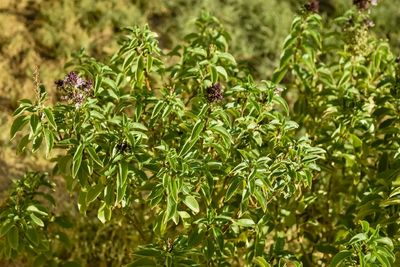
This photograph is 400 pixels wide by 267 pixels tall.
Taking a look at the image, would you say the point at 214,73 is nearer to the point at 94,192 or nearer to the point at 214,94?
the point at 214,94

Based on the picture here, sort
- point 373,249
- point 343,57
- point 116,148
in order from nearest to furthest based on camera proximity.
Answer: point 373,249 → point 116,148 → point 343,57

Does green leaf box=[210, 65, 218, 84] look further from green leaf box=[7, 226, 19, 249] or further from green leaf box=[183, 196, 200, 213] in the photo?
green leaf box=[7, 226, 19, 249]

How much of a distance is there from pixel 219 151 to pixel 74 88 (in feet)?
2.22

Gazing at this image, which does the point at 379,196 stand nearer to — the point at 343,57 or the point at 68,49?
the point at 343,57

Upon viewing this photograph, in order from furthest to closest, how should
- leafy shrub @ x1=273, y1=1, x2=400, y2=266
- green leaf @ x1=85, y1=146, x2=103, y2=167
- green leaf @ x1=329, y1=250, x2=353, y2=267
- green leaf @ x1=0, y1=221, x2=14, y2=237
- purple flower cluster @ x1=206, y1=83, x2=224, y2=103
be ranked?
leafy shrub @ x1=273, y1=1, x2=400, y2=266 → green leaf @ x1=0, y1=221, x2=14, y2=237 → purple flower cluster @ x1=206, y1=83, x2=224, y2=103 → green leaf @ x1=85, y1=146, x2=103, y2=167 → green leaf @ x1=329, y1=250, x2=353, y2=267

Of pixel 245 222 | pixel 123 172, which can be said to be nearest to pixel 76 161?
pixel 123 172

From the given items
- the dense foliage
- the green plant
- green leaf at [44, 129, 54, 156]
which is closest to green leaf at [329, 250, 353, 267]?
the dense foliage

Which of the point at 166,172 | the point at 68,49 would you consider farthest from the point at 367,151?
the point at 68,49

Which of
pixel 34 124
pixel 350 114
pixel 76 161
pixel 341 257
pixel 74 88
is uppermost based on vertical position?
pixel 350 114

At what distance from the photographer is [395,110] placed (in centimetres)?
314

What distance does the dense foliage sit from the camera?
8.42 feet

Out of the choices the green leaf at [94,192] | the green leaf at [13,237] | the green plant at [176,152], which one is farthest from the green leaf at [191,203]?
the green leaf at [13,237]

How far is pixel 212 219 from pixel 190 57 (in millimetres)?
1000

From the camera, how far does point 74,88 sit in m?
2.63
